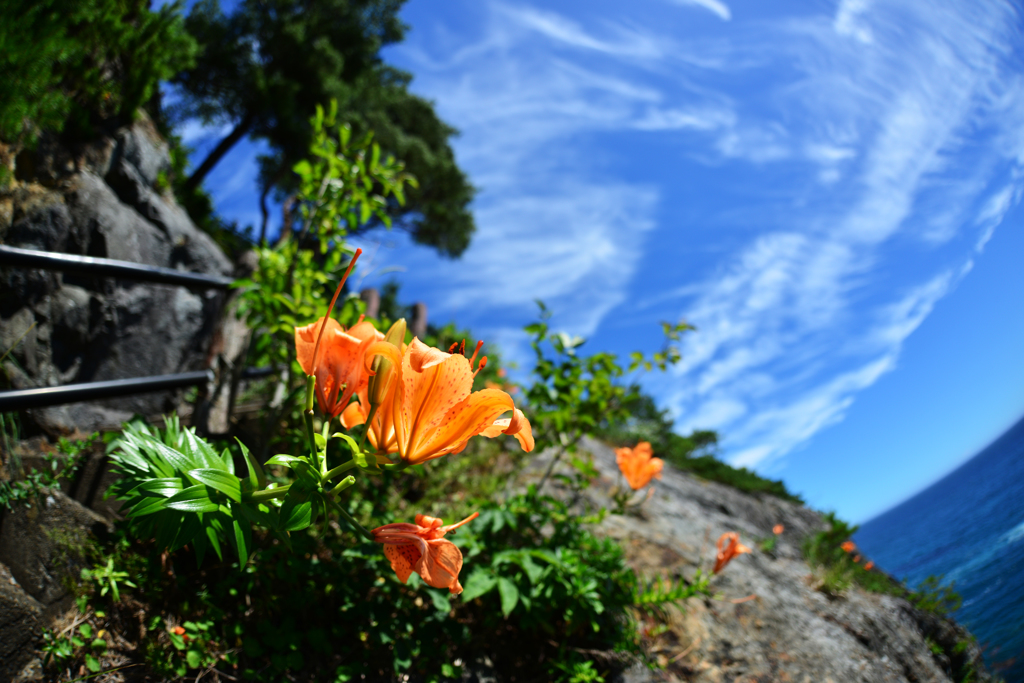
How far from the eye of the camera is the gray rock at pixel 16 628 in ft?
3.28

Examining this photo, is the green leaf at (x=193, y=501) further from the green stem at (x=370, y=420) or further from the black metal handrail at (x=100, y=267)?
the black metal handrail at (x=100, y=267)

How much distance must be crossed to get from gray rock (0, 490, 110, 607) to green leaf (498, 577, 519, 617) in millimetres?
1142

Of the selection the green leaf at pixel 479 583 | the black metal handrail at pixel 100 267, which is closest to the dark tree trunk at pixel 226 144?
the black metal handrail at pixel 100 267

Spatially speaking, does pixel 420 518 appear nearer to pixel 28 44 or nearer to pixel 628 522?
pixel 28 44

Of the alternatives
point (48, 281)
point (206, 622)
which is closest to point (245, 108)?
point (48, 281)

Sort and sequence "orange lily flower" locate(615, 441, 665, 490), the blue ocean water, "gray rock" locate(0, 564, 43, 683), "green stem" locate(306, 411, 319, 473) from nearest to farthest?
1. "green stem" locate(306, 411, 319, 473)
2. "gray rock" locate(0, 564, 43, 683)
3. "orange lily flower" locate(615, 441, 665, 490)
4. the blue ocean water

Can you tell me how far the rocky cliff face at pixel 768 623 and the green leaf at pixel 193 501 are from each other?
6.29ft

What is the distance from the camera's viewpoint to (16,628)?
103 centimetres

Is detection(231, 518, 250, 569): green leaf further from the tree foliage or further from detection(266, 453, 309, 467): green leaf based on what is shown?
the tree foliage

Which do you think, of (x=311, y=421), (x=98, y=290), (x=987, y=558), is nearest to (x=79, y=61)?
(x=98, y=290)

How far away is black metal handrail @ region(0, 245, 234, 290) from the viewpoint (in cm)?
140

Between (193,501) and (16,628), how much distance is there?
0.72 meters

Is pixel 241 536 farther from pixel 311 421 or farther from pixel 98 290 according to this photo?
pixel 98 290

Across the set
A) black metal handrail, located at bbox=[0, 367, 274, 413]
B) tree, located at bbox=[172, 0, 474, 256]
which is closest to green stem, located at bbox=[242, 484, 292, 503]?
black metal handrail, located at bbox=[0, 367, 274, 413]
